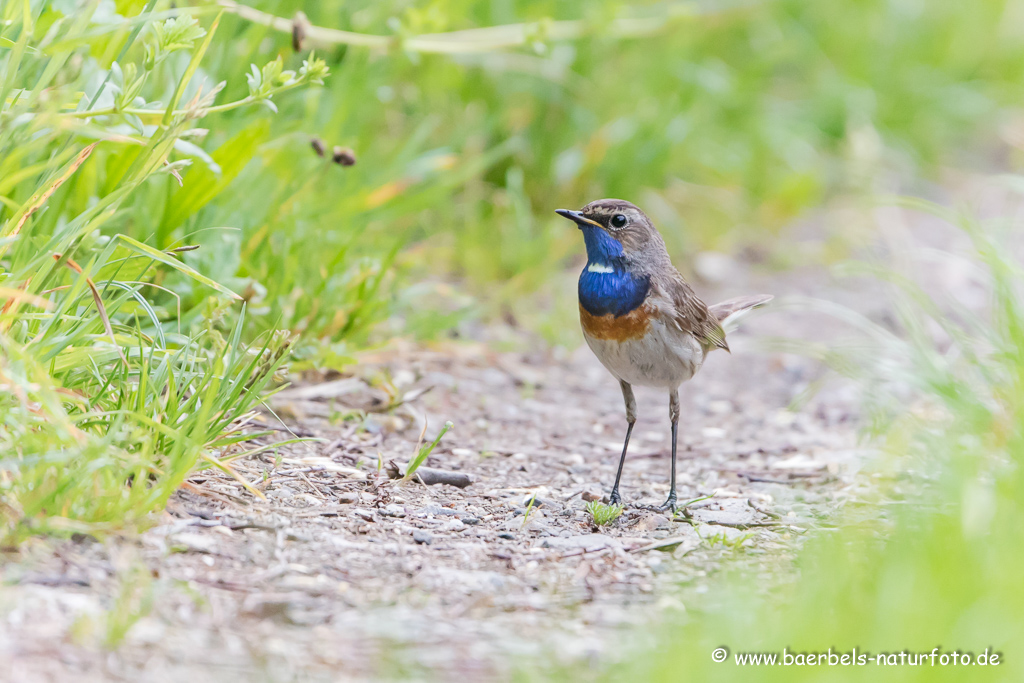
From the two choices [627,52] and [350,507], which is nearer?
[350,507]

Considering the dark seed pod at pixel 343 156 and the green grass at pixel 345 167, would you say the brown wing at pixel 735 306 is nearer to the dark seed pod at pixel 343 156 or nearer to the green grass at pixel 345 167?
the green grass at pixel 345 167

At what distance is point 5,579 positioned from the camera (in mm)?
2506

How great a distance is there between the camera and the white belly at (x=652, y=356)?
3982 mm

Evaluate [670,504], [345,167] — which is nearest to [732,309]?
[670,504]

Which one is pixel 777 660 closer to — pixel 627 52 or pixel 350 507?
pixel 350 507

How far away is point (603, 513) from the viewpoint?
3590 mm

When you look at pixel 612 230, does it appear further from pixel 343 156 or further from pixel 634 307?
pixel 343 156

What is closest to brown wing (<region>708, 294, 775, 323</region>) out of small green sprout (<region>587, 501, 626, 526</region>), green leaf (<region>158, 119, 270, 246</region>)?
small green sprout (<region>587, 501, 626, 526</region>)

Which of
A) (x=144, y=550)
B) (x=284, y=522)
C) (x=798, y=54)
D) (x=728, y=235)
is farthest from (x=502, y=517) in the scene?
(x=798, y=54)

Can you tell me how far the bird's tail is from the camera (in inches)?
186

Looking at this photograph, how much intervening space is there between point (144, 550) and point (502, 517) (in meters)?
1.25

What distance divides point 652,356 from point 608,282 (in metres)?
0.34

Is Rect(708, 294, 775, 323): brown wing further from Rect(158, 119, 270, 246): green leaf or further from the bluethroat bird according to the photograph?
Rect(158, 119, 270, 246): green leaf

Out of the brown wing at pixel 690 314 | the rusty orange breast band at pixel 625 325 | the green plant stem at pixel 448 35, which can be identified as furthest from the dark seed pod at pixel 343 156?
the brown wing at pixel 690 314
